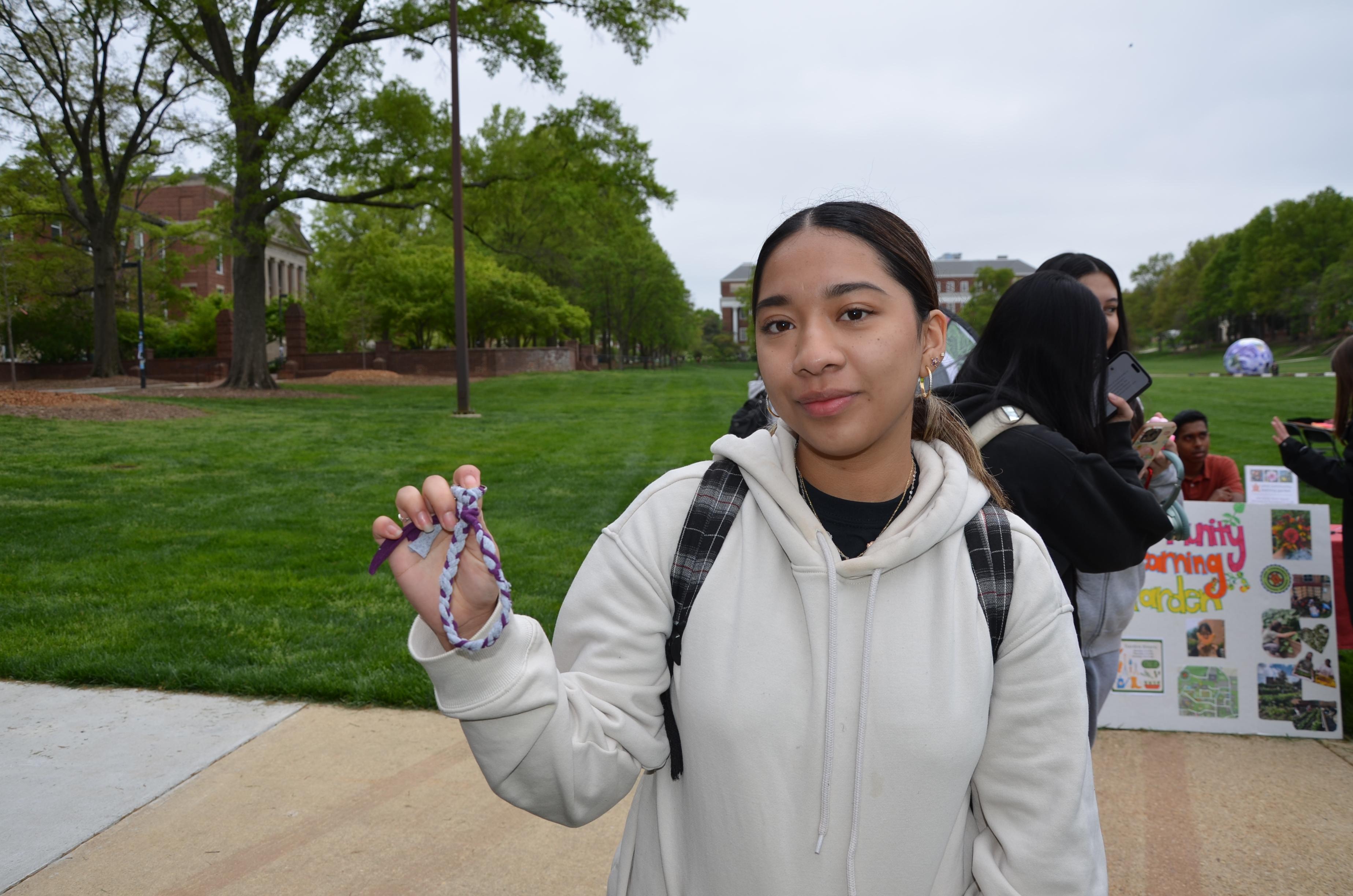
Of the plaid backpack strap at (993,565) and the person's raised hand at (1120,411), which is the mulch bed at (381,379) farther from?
the plaid backpack strap at (993,565)

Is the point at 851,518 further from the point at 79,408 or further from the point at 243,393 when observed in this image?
the point at 243,393

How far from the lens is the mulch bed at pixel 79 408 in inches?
608

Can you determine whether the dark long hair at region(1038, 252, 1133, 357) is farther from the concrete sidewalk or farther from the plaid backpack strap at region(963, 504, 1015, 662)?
the concrete sidewalk

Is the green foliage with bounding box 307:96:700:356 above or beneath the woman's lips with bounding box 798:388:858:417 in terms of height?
above

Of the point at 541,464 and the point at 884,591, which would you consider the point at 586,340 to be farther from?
the point at 884,591

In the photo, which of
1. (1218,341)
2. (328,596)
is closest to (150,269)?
(328,596)

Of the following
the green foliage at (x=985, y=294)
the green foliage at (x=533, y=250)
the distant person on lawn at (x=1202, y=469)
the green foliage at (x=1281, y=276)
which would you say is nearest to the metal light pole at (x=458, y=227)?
the green foliage at (x=533, y=250)

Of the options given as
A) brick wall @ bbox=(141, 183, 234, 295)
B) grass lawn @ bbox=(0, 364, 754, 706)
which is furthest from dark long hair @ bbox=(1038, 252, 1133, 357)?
brick wall @ bbox=(141, 183, 234, 295)

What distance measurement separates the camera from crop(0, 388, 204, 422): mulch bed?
608 inches

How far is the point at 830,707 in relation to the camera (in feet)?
4.69

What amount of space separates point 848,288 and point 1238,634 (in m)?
3.79

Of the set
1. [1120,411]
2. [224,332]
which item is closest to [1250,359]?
[224,332]

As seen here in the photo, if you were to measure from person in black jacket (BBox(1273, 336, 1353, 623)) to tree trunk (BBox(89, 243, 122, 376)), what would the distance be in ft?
109

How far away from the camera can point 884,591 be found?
4.91ft
